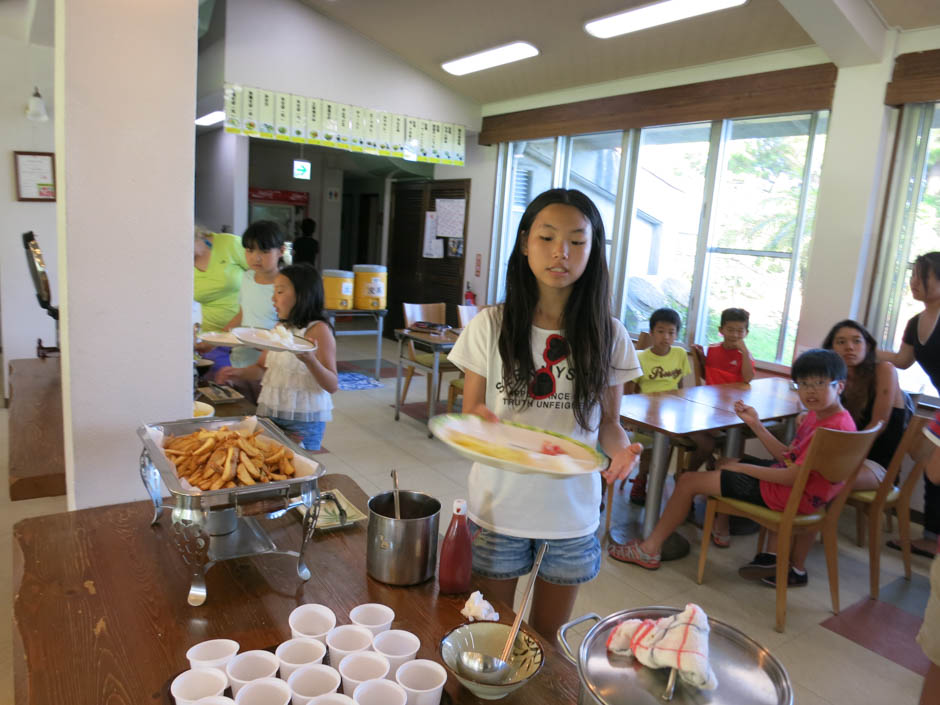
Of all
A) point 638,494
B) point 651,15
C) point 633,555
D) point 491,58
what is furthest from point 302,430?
point 491,58

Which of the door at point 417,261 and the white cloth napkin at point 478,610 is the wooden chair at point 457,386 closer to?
the door at point 417,261

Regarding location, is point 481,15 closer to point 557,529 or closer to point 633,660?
point 557,529

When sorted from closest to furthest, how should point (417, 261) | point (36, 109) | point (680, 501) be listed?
1. point (680, 501)
2. point (36, 109)
3. point (417, 261)

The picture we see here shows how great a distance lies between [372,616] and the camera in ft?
3.43

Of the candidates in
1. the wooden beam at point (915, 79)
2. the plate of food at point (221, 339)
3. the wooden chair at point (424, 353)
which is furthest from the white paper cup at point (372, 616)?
the wooden beam at point (915, 79)

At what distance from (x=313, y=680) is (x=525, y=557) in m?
0.67

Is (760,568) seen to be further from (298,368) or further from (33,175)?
(33,175)

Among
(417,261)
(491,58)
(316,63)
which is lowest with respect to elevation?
(417,261)

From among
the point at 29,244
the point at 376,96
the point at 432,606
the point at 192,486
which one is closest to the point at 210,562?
the point at 192,486

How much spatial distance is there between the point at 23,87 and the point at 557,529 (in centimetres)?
540

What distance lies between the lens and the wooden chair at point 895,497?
2805 millimetres

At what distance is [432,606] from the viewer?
1.18 meters

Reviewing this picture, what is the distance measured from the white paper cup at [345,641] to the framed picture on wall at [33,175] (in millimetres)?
5071

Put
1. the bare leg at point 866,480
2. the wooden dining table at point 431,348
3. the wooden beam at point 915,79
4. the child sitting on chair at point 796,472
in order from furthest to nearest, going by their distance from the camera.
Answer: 1. the wooden dining table at point 431,348
2. the wooden beam at point 915,79
3. the bare leg at point 866,480
4. the child sitting on chair at point 796,472
